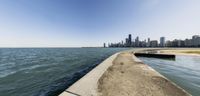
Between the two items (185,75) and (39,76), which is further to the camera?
(39,76)

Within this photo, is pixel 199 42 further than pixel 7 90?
Yes

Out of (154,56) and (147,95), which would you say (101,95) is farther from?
(154,56)

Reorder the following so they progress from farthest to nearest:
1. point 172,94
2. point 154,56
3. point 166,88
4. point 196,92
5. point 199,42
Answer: point 199,42 → point 154,56 → point 196,92 → point 166,88 → point 172,94

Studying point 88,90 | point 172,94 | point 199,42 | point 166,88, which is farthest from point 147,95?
point 199,42

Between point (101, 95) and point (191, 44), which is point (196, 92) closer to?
point (101, 95)

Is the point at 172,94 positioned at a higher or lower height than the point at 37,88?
higher

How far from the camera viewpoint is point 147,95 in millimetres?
4570

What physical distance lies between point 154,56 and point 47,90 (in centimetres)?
2813

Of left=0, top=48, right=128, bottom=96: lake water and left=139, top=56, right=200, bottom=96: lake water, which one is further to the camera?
left=139, top=56, right=200, bottom=96: lake water

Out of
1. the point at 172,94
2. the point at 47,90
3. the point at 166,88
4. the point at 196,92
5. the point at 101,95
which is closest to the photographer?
the point at 101,95

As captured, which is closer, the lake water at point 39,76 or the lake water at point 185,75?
the lake water at point 39,76

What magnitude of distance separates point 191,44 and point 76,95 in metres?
196

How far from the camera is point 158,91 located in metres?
5.05

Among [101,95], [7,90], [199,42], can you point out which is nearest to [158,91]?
[101,95]
